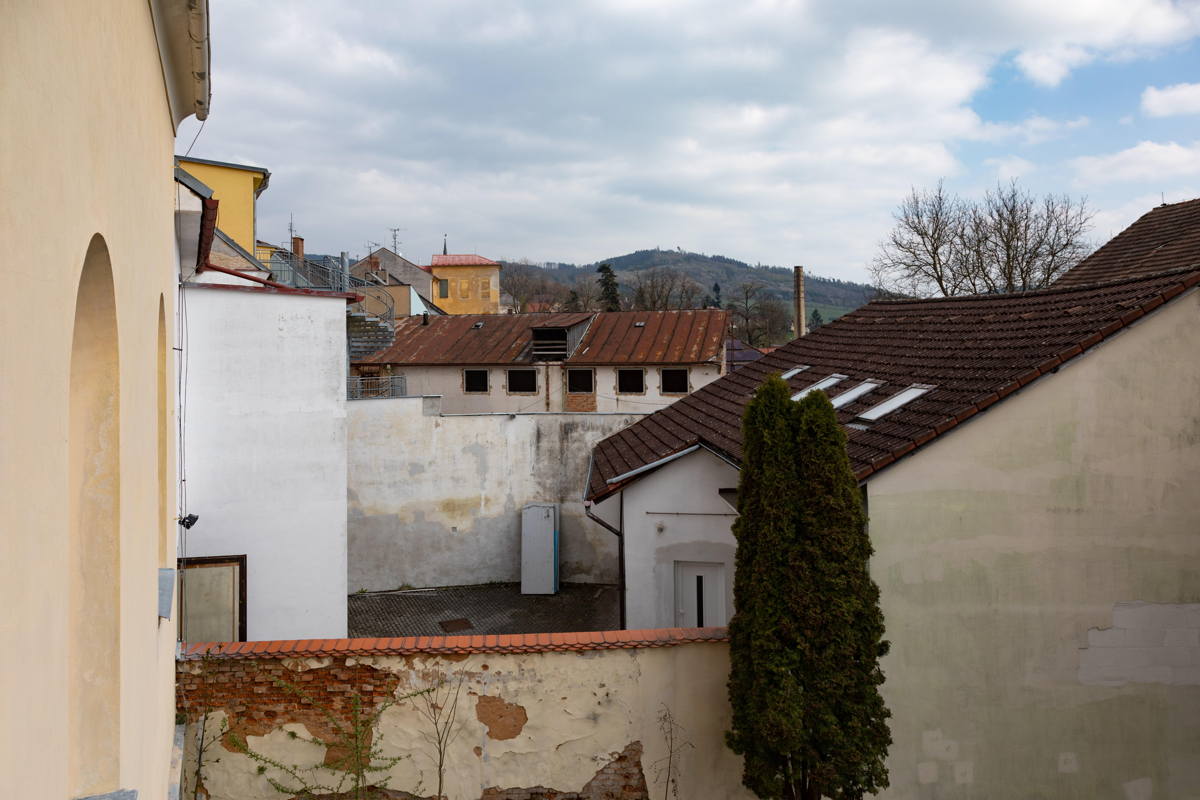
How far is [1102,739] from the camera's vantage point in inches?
331

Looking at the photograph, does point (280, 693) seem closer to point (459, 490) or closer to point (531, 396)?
point (459, 490)

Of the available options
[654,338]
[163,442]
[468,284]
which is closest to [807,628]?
[163,442]

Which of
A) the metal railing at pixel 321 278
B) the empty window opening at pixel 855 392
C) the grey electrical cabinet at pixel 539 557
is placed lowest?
the grey electrical cabinet at pixel 539 557

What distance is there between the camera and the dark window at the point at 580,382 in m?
27.2

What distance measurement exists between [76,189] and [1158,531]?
9.17 meters

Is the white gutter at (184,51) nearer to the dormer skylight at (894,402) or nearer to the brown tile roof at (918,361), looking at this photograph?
the brown tile roof at (918,361)

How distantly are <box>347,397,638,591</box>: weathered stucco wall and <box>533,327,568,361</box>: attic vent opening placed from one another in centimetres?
797

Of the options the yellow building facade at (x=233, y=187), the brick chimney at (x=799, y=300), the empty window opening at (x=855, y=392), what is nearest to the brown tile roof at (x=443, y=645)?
the empty window opening at (x=855, y=392)

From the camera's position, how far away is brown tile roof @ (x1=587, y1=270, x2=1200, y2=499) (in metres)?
8.35

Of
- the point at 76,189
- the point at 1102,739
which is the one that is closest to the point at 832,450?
the point at 1102,739

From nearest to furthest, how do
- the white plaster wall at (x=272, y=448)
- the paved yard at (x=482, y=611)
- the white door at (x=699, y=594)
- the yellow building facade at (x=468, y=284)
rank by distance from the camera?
the white door at (x=699, y=594) → the white plaster wall at (x=272, y=448) → the paved yard at (x=482, y=611) → the yellow building facade at (x=468, y=284)

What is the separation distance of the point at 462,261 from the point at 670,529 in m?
58.1

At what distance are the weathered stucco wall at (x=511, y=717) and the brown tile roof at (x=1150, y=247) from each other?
34.9 feet

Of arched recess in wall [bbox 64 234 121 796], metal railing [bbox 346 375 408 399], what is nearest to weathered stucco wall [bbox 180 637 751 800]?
arched recess in wall [bbox 64 234 121 796]
